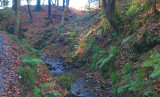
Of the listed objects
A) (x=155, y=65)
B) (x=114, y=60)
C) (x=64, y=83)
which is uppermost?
(x=155, y=65)

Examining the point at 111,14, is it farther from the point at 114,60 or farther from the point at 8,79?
the point at 8,79

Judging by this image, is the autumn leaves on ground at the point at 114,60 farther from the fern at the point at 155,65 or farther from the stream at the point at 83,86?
the stream at the point at 83,86

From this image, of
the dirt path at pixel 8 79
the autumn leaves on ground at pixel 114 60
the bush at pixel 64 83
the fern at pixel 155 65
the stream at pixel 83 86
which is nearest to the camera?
the dirt path at pixel 8 79

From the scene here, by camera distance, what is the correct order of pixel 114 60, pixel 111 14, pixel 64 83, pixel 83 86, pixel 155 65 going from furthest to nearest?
pixel 111 14
pixel 114 60
pixel 83 86
pixel 64 83
pixel 155 65

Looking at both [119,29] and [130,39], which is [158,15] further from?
[119,29]

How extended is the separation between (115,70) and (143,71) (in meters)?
2.29

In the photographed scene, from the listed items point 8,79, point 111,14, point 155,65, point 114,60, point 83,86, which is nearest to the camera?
point 155,65

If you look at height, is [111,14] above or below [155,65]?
above

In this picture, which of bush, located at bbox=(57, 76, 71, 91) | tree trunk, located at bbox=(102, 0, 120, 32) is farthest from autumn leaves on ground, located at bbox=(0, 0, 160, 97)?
bush, located at bbox=(57, 76, 71, 91)

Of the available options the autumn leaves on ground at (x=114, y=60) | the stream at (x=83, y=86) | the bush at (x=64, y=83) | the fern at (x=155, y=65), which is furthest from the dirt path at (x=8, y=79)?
the fern at (x=155, y=65)

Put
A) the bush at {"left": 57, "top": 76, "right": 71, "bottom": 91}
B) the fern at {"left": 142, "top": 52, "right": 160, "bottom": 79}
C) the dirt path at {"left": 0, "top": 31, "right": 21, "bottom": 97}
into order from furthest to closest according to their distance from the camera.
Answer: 1. the bush at {"left": 57, "top": 76, "right": 71, "bottom": 91}
2. the fern at {"left": 142, "top": 52, "right": 160, "bottom": 79}
3. the dirt path at {"left": 0, "top": 31, "right": 21, "bottom": 97}

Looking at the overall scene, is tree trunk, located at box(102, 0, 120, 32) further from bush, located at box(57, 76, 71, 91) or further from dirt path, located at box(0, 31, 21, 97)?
dirt path, located at box(0, 31, 21, 97)

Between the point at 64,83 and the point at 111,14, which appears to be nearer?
the point at 64,83

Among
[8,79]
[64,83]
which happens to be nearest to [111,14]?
[64,83]
